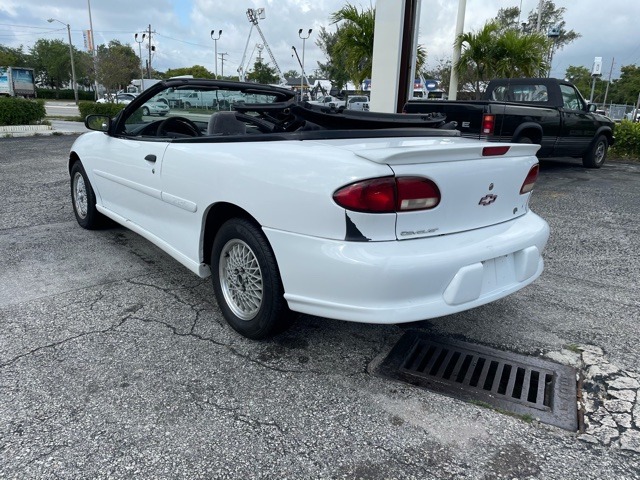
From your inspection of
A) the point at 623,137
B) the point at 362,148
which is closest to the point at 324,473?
the point at 362,148

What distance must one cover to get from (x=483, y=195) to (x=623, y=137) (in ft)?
40.0

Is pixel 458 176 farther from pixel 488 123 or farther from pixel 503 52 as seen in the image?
pixel 503 52

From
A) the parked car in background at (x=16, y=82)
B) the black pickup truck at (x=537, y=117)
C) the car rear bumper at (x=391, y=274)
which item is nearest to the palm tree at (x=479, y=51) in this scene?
the black pickup truck at (x=537, y=117)

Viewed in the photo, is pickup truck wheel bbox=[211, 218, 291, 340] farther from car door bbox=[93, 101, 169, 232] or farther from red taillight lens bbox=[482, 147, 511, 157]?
red taillight lens bbox=[482, 147, 511, 157]

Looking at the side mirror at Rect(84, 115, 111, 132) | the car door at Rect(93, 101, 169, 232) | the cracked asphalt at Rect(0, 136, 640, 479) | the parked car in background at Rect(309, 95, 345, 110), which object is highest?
the parked car in background at Rect(309, 95, 345, 110)

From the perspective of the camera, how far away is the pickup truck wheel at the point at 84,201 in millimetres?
4793

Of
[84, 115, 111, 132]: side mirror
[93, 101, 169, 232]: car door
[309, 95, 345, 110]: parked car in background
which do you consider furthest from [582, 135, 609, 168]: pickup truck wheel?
[84, 115, 111, 132]: side mirror

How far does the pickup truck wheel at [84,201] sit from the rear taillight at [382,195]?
11.4 ft

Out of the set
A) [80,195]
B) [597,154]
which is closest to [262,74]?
[597,154]

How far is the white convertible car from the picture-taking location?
87.8 inches

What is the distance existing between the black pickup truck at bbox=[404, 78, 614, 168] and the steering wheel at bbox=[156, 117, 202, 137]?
473 cm

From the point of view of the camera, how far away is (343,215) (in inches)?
87.4

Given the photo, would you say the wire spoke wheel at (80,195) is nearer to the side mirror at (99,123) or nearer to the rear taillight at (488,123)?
the side mirror at (99,123)

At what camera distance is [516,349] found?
9.52 ft
